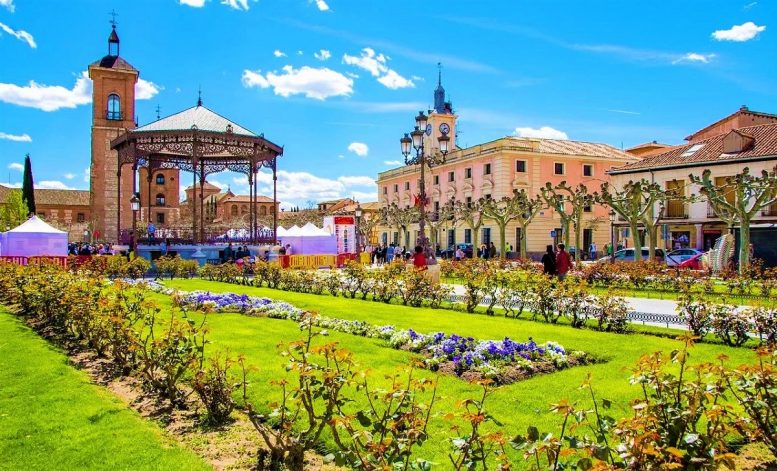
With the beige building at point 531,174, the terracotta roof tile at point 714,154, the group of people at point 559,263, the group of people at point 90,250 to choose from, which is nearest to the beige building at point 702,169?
the terracotta roof tile at point 714,154

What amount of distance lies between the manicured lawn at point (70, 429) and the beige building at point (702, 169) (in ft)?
94.4

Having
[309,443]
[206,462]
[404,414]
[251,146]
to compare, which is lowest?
[206,462]

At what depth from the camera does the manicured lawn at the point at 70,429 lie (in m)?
4.18

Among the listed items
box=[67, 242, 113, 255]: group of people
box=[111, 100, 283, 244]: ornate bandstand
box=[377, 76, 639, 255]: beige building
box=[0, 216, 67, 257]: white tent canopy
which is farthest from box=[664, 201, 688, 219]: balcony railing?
box=[0, 216, 67, 257]: white tent canopy

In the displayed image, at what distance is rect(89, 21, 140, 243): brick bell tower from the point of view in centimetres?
5022

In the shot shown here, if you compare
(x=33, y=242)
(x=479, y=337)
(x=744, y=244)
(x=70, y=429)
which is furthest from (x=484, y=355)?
(x=33, y=242)

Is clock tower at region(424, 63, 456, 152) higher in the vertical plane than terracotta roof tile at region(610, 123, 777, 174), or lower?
higher

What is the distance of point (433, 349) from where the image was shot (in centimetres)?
720

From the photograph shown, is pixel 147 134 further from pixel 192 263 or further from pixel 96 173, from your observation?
pixel 96 173

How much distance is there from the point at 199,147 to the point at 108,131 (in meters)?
30.0

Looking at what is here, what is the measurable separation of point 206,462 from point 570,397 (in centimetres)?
322

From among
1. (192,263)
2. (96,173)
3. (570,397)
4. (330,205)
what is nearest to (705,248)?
(192,263)

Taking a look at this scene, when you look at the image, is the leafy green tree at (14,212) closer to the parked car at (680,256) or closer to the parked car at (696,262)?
the parked car at (680,256)

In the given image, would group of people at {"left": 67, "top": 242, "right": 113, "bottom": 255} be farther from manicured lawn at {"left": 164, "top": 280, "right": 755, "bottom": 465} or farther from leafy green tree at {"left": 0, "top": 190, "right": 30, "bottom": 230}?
leafy green tree at {"left": 0, "top": 190, "right": 30, "bottom": 230}
